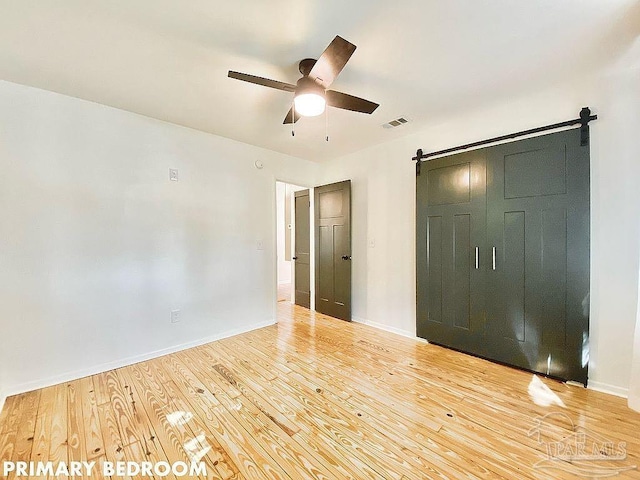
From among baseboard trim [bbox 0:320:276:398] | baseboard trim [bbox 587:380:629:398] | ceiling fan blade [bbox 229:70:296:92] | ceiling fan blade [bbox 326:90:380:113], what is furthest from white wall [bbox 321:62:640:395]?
baseboard trim [bbox 0:320:276:398]

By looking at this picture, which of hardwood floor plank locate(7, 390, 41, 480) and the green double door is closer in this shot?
hardwood floor plank locate(7, 390, 41, 480)

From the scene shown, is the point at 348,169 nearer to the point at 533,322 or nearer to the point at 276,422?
the point at 533,322

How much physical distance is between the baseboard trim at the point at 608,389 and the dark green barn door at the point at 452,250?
84 centimetres

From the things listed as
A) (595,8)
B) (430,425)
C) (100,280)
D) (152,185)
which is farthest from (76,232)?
(595,8)

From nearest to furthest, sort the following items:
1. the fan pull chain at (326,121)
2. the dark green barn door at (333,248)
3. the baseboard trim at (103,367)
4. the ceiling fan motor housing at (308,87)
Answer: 1. the ceiling fan motor housing at (308,87)
2. the baseboard trim at (103,367)
3. the fan pull chain at (326,121)
4. the dark green barn door at (333,248)

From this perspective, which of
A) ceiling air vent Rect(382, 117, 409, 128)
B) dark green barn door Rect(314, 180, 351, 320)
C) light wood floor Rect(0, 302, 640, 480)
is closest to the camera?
light wood floor Rect(0, 302, 640, 480)

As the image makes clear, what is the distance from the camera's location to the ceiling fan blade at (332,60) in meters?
1.56

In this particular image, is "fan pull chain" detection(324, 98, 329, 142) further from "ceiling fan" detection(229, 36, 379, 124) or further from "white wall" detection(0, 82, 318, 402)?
"white wall" detection(0, 82, 318, 402)

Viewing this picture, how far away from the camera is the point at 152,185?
2930mm

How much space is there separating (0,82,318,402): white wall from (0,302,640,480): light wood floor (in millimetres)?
386

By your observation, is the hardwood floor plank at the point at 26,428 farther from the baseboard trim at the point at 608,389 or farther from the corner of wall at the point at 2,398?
the baseboard trim at the point at 608,389

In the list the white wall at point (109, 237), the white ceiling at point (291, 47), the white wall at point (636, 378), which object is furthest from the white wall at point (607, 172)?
the white wall at point (109, 237)

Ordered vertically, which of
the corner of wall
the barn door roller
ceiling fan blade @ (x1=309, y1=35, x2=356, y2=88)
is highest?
ceiling fan blade @ (x1=309, y1=35, x2=356, y2=88)

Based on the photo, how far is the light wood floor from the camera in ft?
5.07
